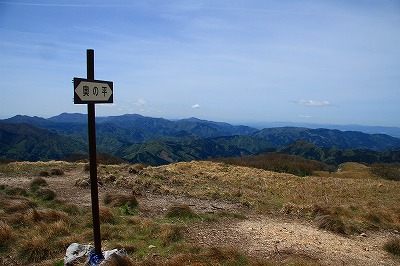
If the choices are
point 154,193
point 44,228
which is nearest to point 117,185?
point 154,193

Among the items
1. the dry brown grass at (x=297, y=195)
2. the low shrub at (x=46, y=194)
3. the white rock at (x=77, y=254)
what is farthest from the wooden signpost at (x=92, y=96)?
the dry brown grass at (x=297, y=195)

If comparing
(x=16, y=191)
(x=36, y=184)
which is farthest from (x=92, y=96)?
(x=36, y=184)

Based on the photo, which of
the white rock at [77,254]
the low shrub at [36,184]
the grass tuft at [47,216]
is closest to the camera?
the white rock at [77,254]

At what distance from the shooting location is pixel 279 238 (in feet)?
32.8

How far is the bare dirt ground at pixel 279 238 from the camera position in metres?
8.65

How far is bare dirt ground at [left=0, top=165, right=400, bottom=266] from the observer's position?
28.4 ft

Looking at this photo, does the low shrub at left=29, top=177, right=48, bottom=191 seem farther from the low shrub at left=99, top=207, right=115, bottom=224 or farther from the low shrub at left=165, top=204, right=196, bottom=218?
the low shrub at left=165, top=204, right=196, bottom=218

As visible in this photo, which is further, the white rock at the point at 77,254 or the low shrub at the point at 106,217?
the low shrub at the point at 106,217

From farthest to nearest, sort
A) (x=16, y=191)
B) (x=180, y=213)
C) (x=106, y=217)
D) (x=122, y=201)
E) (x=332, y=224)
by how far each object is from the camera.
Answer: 1. (x=16, y=191)
2. (x=122, y=201)
3. (x=180, y=213)
4. (x=332, y=224)
5. (x=106, y=217)

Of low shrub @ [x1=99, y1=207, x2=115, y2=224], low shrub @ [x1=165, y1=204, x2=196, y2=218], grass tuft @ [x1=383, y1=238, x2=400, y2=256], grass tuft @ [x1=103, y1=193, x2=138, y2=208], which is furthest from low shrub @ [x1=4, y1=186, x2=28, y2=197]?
grass tuft @ [x1=383, y1=238, x2=400, y2=256]

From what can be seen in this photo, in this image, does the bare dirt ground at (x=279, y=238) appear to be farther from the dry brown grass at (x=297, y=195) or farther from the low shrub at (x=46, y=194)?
the dry brown grass at (x=297, y=195)

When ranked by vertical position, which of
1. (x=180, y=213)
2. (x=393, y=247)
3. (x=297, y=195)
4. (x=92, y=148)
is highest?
(x=92, y=148)

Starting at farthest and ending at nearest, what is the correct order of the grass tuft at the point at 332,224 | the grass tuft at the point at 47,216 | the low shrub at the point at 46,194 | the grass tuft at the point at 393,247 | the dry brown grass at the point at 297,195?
the dry brown grass at the point at 297,195, the low shrub at the point at 46,194, the grass tuft at the point at 332,224, the grass tuft at the point at 47,216, the grass tuft at the point at 393,247

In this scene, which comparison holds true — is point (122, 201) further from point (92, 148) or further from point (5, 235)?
point (92, 148)
